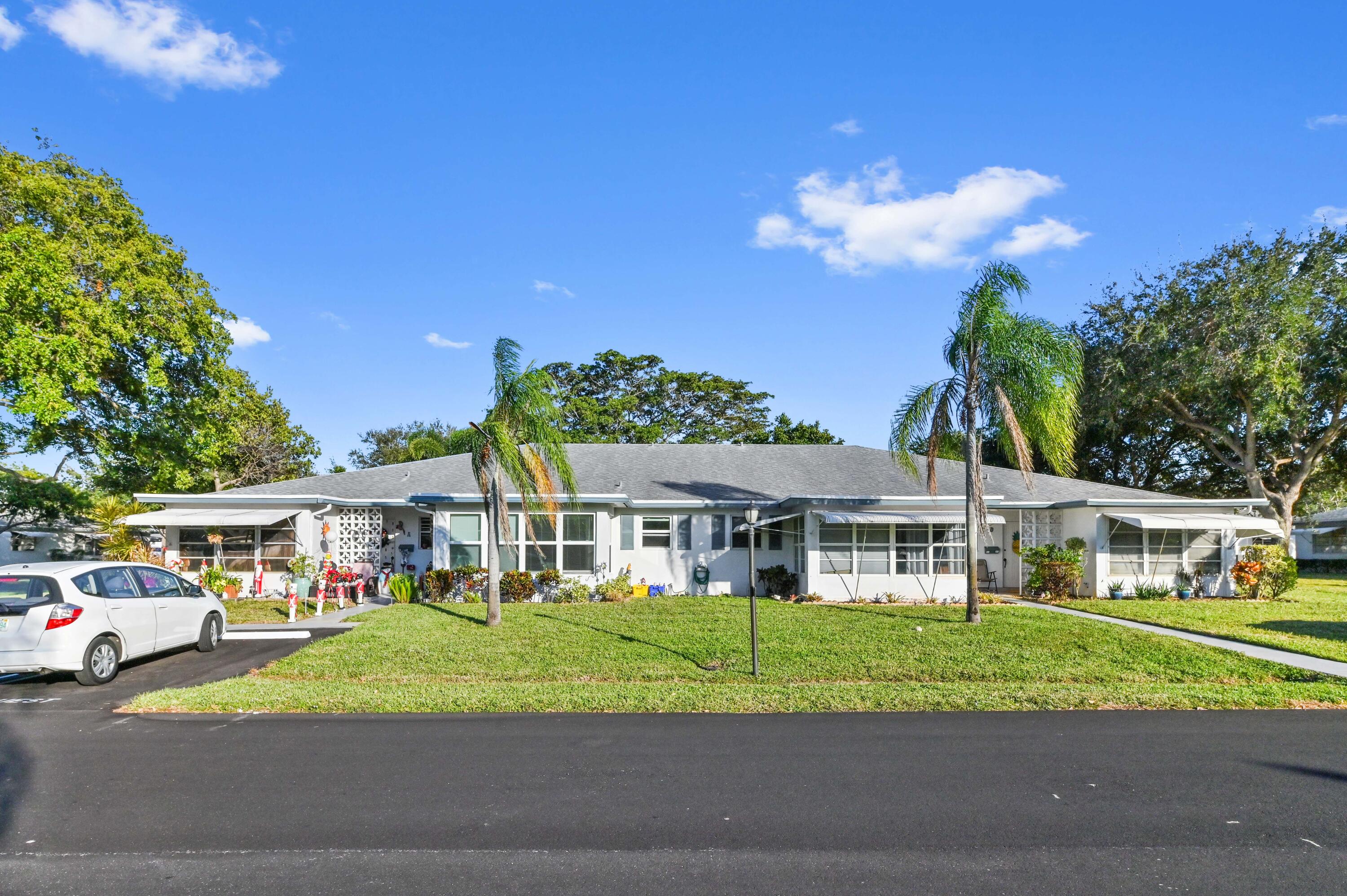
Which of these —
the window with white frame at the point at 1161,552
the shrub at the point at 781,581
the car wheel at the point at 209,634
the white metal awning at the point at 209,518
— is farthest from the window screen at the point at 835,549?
the white metal awning at the point at 209,518

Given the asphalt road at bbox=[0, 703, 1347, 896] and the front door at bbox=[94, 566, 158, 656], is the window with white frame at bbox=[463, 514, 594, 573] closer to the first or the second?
the front door at bbox=[94, 566, 158, 656]

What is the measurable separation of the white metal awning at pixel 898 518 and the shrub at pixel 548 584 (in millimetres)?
6254

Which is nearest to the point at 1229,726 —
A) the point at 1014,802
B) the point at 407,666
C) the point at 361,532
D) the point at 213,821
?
the point at 1014,802

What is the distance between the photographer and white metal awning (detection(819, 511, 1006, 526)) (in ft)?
58.9

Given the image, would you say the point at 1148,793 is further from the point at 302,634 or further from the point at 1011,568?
the point at 1011,568

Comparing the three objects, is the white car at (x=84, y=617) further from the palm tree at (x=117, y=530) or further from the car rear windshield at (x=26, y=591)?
the palm tree at (x=117, y=530)

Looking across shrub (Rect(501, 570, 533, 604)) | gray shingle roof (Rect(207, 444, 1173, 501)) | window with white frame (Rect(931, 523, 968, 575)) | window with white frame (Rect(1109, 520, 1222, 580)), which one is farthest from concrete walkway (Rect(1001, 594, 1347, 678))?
shrub (Rect(501, 570, 533, 604))

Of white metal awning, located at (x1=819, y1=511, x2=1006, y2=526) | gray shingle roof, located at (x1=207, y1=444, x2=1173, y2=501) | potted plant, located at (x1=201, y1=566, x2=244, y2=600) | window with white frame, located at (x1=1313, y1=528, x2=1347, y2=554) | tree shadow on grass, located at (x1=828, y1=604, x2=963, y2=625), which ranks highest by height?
gray shingle roof, located at (x1=207, y1=444, x2=1173, y2=501)

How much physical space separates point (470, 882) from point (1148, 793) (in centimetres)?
460

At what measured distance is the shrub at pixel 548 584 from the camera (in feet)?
60.8

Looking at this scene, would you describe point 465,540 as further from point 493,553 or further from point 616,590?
point 493,553

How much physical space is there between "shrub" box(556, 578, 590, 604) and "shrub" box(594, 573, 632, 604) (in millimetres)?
362

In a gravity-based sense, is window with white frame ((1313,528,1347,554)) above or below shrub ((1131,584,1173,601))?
below

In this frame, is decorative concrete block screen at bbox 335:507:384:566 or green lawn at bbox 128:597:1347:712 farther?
decorative concrete block screen at bbox 335:507:384:566
